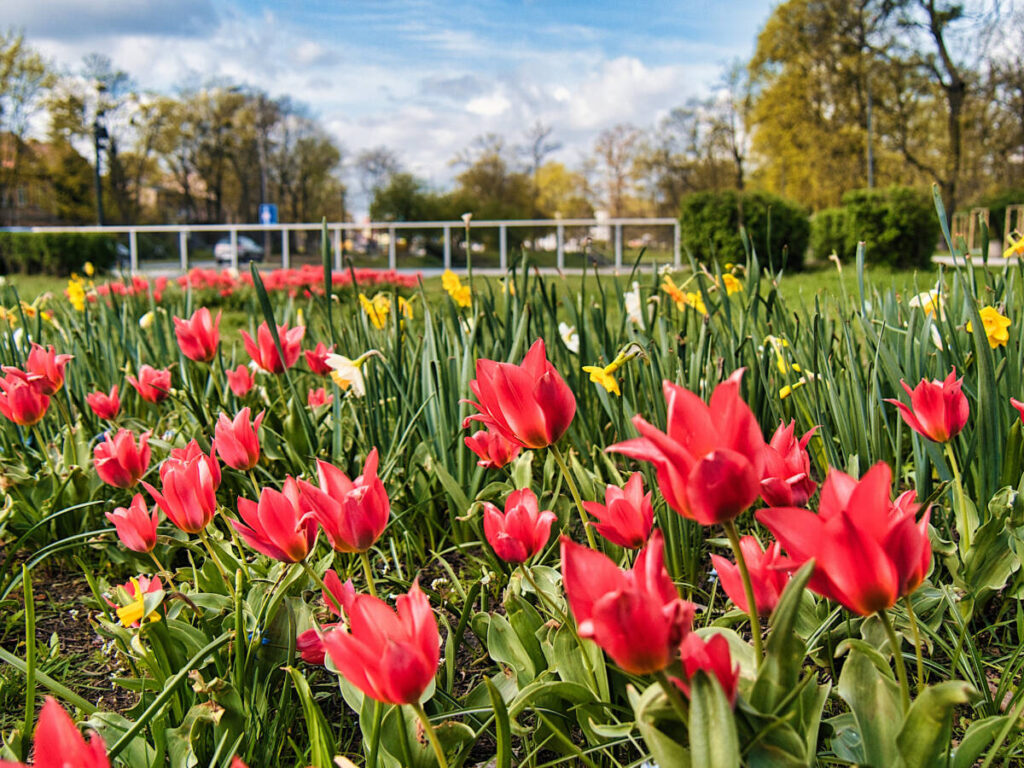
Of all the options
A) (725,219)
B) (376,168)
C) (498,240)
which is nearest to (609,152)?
(376,168)

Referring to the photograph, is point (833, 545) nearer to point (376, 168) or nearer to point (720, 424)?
point (720, 424)

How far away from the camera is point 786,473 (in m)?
0.92

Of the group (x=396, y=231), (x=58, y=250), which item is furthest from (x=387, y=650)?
(x=58, y=250)

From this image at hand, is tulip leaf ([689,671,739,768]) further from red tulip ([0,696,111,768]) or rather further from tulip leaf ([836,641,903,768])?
red tulip ([0,696,111,768])

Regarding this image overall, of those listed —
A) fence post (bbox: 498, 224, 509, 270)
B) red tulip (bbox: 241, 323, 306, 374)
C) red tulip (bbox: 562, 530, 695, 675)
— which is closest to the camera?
red tulip (bbox: 562, 530, 695, 675)

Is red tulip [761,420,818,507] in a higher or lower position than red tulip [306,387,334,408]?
higher

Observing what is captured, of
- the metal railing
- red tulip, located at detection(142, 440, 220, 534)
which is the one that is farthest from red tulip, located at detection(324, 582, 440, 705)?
the metal railing

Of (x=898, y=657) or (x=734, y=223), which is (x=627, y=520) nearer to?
(x=898, y=657)

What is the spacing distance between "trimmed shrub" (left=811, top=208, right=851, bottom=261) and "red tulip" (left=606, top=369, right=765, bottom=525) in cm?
1455

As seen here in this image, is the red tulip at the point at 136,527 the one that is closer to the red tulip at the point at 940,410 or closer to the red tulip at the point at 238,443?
the red tulip at the point at 238,443

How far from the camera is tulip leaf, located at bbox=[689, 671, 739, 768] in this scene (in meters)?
0.58

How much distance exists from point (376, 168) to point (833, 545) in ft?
134

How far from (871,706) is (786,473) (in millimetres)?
270

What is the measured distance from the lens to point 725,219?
13625 millimetres
